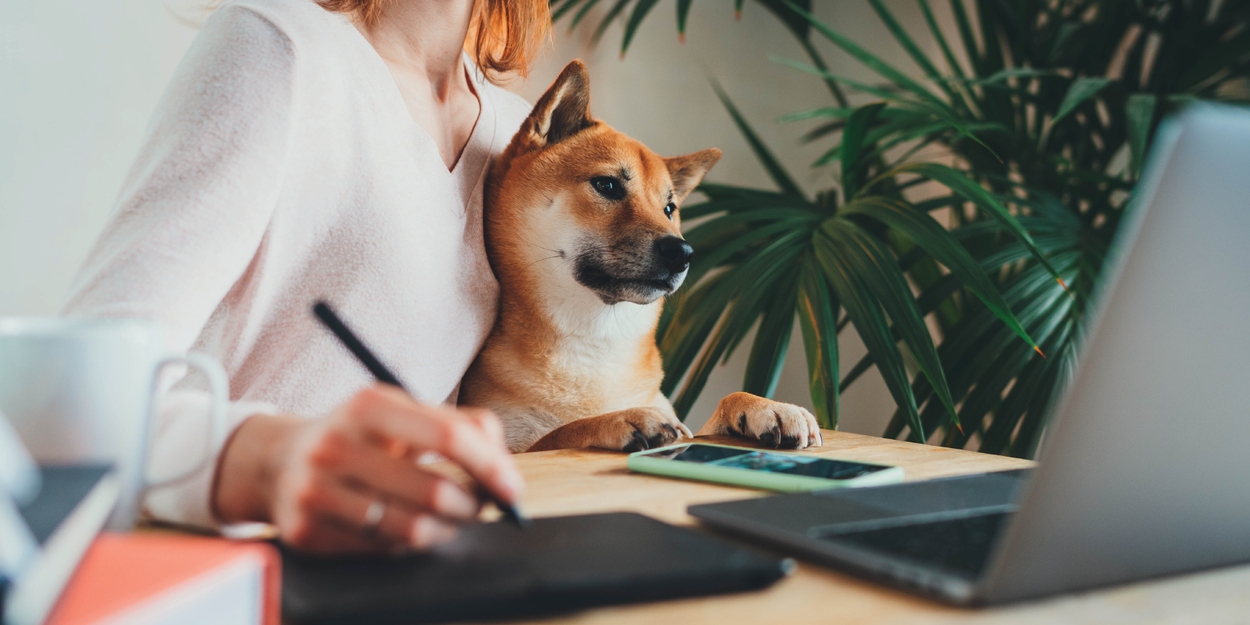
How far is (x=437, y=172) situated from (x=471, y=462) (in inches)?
26.1

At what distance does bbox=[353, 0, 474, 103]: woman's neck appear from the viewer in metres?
1.00

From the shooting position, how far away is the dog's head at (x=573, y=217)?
115 centimetres

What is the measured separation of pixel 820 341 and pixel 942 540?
0.84 meters

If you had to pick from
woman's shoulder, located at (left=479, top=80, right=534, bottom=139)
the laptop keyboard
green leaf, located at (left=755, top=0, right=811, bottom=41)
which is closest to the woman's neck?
woman's shoulder, located at (left=479, top=80, right=534, bottom=139)

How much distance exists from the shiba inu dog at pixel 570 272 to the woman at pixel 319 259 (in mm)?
64

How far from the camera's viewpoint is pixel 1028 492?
291 millimetres

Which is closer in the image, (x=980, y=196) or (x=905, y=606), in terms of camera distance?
(x=905, y=606)

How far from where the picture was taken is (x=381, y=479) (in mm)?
348

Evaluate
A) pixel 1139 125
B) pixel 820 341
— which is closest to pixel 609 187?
pixel 820 341

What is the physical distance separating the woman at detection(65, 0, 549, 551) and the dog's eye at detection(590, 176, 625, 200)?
0.17 meters

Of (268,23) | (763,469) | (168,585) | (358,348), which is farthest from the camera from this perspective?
(268,23)

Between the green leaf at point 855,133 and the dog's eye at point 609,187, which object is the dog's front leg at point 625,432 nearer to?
the dog's eye at point 609,187

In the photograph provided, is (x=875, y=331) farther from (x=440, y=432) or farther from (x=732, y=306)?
(x=440, y=432)

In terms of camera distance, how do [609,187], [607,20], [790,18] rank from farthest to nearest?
[790,18] < [607,20] < [609,187]
